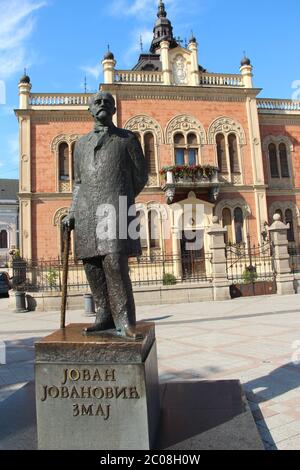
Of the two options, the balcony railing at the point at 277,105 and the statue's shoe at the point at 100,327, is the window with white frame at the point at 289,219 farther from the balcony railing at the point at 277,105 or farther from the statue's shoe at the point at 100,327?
the statue's shoe at the point at 100,327

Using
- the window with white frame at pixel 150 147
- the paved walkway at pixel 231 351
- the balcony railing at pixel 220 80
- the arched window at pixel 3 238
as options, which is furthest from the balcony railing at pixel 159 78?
the arched window at pixel 3 238

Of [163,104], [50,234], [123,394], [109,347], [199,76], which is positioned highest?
[199,76]

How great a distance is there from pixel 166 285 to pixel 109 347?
1185 cm

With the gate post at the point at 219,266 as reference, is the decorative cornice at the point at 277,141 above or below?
above

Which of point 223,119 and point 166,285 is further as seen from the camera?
point 223,119

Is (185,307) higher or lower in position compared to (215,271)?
lower

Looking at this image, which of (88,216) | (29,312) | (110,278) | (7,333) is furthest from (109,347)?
(29,312)

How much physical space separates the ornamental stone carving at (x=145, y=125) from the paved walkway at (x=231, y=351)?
13525 mm

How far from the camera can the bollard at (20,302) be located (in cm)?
1434

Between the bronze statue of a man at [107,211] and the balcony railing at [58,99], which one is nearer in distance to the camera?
the bronze statue of a man at [107,211]

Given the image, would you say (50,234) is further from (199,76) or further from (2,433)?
(2,433)

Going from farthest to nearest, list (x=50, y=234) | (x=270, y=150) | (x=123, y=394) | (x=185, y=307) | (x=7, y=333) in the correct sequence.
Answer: (x=270, y=150)
(x=50, y=234)
(x=185, y=307)
(x=7, y=333)
(x=123, y=394)

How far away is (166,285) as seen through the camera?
15.0 metres

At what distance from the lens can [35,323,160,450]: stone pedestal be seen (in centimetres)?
308
